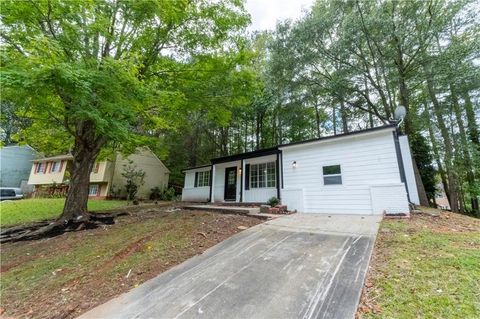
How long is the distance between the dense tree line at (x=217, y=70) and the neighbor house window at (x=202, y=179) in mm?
3801

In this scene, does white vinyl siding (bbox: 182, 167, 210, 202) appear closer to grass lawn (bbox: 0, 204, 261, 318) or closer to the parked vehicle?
grass lawn (bbox: 0, 204, 261, 318)

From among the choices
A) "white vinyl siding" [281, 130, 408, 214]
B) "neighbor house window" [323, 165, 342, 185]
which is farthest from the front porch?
"neighbor house window" [323, 165, 342, 185]

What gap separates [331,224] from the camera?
6199 mm

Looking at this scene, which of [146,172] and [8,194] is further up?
[146,172]

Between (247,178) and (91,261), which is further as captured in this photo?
(247,178)

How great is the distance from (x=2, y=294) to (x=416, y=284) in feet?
20.0

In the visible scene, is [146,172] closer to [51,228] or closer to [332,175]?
[51,228]

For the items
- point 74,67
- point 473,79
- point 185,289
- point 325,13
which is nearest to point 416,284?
point 185,289

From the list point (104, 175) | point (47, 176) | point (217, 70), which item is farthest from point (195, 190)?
point (47, 176)

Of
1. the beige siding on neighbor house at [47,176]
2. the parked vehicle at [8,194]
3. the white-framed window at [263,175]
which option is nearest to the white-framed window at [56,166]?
the beige siding on neighbor house at [47,176]

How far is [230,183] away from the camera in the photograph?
13.3 metres

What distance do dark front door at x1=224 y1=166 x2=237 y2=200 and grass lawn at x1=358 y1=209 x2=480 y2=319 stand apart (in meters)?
9.05

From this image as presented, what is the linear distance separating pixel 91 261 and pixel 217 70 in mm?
6518

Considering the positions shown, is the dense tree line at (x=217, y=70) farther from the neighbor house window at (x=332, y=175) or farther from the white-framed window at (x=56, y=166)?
the white-framed window at (x=56, y=166)
